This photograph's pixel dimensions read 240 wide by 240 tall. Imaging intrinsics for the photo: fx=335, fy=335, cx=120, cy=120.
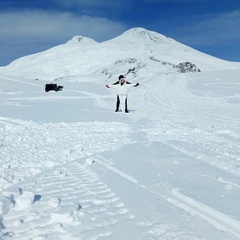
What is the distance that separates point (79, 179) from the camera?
5.08 meters

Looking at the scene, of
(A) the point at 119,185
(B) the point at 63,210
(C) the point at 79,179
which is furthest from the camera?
(C) the point at 79,179

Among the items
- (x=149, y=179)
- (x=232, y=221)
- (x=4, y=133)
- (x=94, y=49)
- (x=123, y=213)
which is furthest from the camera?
(x=94, y=49)

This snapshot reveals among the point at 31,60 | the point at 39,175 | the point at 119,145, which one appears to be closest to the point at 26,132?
the point at 119,145

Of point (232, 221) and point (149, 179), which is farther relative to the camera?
point (149, 179)

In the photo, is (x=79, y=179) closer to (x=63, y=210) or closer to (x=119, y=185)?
(x=119, y=185)

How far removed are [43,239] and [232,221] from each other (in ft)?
6.45

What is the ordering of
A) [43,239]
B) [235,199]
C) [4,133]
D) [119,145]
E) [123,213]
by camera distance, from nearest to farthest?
[43,239] → [123,213] → [235,199] → [119,145] → [4,133]

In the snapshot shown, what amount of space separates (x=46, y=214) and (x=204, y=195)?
1991 millimetres

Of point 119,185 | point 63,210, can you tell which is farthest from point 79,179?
point 63,210

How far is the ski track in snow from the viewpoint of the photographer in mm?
3510

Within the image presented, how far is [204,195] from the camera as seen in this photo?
431 centimetres

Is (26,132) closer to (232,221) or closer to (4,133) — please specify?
(4,133)

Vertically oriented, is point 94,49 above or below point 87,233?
above

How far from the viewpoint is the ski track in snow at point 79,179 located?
3510 millimetres
